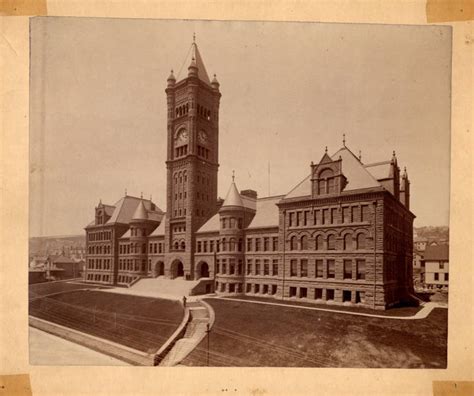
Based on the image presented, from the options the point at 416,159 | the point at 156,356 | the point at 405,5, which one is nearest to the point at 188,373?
the point at 156,356

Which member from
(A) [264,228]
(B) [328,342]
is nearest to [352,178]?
(A) [264,228]

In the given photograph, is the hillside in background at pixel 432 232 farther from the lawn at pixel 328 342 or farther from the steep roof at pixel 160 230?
the steep roof at pixel 160 230

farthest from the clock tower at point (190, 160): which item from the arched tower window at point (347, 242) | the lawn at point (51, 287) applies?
the arched tower window at point (347, 242)

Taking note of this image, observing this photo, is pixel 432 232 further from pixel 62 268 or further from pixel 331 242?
pixel 62 268

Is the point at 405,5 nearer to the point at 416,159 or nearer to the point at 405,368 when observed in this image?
the point at 416,159

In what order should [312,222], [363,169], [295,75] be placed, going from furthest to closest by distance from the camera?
[312,222] → [363,169] → [295,75]

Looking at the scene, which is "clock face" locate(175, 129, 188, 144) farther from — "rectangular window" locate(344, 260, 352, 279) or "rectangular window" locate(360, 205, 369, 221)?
"rectangular window" locate(344, 260, 352, 279)

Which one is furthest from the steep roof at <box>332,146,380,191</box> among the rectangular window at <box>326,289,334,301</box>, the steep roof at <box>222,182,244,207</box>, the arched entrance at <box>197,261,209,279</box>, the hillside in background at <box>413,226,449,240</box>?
the arched entrance at <box>197,261,209,279</box>
